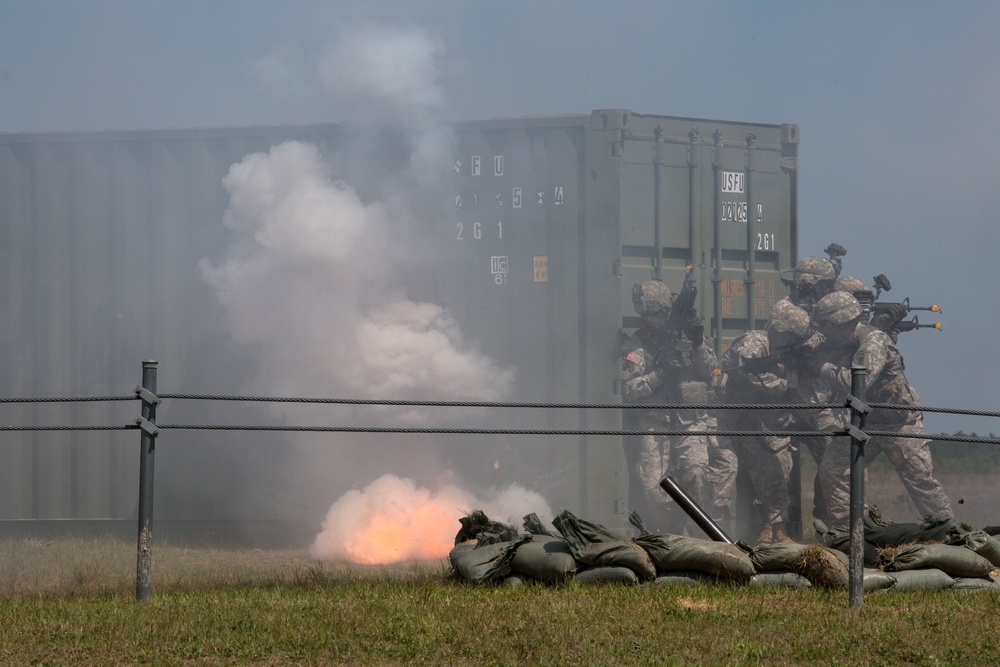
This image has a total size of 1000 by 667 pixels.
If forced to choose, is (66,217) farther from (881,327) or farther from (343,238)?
(881,327)

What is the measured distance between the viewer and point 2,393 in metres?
11.9

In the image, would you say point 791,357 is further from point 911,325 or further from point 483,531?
point 483,531

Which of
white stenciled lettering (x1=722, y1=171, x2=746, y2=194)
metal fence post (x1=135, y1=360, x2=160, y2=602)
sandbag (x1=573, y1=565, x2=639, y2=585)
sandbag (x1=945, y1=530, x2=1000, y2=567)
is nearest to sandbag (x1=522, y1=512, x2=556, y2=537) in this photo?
sandbag (x1=573, y1=565, x2=639, y2=585)

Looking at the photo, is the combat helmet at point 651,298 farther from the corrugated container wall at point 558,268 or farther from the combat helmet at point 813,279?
the combat helmet at point 813,279

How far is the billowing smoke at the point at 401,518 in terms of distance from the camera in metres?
9.66

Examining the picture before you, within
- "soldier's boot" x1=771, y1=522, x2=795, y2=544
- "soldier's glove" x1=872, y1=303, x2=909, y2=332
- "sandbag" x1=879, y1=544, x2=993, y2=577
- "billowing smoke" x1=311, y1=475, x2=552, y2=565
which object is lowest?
"soldier's boot" x1=771, y1=522, x2=795, y2=544

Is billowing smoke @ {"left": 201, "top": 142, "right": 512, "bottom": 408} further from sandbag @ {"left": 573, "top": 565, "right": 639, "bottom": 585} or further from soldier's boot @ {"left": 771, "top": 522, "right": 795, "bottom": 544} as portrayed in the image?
sandbag @ {"left": 573, "top": 565, "right": 639, "bottom": 585}

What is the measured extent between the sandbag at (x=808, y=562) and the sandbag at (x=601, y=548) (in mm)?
574

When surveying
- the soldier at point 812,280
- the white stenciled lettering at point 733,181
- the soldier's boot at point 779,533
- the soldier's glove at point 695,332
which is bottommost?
the soldier's boot at point 779,533

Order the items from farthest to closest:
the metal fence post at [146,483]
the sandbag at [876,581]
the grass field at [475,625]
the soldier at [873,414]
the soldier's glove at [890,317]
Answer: the soldier's glove at [890,317], the soldier at [873,414], the sandbag at [876,581], the metal fence post at [146,483], the grass field at [475,625]

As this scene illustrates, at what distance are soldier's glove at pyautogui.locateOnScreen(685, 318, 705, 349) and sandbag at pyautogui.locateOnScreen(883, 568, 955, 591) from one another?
540cm

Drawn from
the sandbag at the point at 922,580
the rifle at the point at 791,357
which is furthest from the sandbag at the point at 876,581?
the rifle at the point at 791,357

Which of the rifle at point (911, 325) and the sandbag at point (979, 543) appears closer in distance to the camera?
the sandbag at point (979, 543)

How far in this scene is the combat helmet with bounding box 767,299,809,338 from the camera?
10914 millimetres
